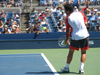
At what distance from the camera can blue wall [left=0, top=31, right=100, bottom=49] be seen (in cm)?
1197

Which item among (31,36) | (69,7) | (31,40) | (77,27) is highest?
(69,7)

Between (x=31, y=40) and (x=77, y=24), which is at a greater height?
(x=77, y=24)

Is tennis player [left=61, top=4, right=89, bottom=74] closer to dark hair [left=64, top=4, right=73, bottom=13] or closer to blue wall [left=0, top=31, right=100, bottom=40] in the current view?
dark hair [left=64, top=4, right=73, bottom=13]

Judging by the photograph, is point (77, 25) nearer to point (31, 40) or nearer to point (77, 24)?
point (77, 24)

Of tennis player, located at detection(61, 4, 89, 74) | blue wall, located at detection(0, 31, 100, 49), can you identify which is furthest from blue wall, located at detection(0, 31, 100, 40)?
tennis player, located at detection(61, 4, 89, 74)

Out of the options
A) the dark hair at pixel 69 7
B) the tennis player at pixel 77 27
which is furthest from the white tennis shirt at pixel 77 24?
the dark hair at pixel 69 7

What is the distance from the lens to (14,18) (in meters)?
16.0

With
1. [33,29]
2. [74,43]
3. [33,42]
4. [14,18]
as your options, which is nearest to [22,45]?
[33,42]

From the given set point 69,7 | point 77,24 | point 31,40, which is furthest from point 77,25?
point 31,40

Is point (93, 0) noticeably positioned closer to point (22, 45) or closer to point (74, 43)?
point (22, 45)

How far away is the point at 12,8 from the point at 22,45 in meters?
7.70

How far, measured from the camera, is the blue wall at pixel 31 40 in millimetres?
11969

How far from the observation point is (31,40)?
473 inches

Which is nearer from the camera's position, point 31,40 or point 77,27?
point 77,27
